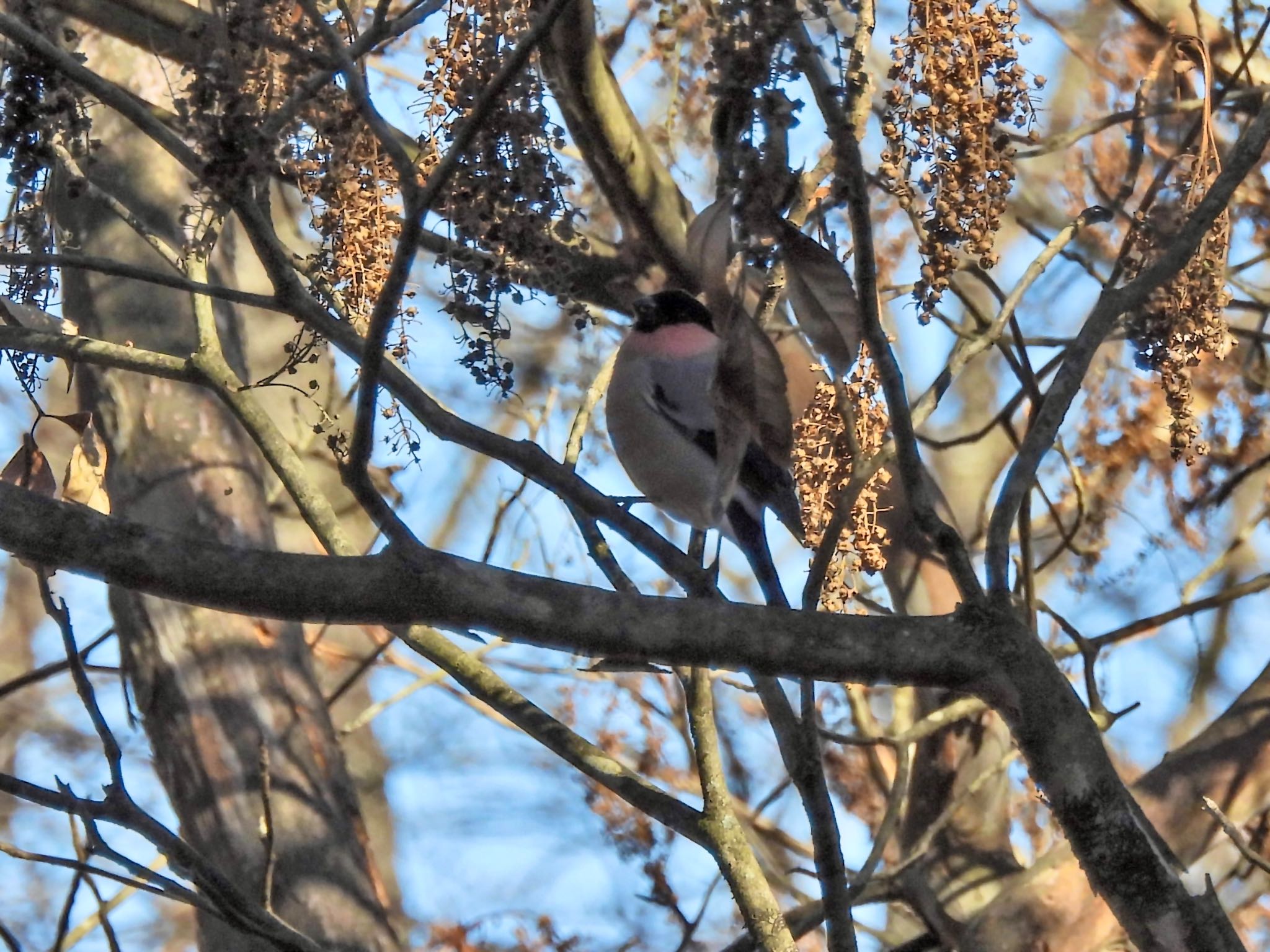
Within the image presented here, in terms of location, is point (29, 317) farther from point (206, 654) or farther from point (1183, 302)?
point (1183, 302)

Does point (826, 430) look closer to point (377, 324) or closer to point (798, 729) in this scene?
point (798, 729)

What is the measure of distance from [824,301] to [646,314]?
81.5 inches

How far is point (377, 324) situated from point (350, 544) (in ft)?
3.10

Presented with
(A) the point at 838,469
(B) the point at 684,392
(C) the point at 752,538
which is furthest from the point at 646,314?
(A) the point at 838,469

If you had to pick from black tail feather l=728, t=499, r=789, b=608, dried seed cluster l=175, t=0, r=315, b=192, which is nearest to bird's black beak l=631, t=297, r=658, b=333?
black tail feather l=728, t=499, r=789, b=608

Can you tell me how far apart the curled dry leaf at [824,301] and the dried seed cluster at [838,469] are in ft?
2.60

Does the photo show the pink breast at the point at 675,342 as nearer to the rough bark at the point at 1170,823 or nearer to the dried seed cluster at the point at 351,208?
the dried seed cluster at the point at 351,208

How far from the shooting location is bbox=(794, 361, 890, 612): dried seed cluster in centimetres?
248

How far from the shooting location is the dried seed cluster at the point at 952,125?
5.97 feet

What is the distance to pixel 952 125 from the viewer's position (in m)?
1.89

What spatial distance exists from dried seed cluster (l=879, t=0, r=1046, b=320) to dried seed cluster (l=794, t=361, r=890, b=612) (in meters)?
0.56

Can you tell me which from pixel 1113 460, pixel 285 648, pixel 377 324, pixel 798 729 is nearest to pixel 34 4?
pixel 377 324

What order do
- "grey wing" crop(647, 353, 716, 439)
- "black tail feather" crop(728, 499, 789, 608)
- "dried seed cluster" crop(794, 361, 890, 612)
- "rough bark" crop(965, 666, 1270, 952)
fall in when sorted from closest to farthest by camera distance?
"dried seed cluster" crop(794, 361, 890, 612) < "black tail feather" crop(728, 499, 789, 608) < "grey wing" crop(647, 353, 716, 439) < "rough bark" crop(965, 666, 1270, 952)

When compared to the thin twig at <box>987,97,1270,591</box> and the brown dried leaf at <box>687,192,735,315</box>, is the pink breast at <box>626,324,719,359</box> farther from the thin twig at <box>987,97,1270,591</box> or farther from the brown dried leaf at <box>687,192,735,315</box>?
the brown dried leaf at <box>687,192,735,315</box>
